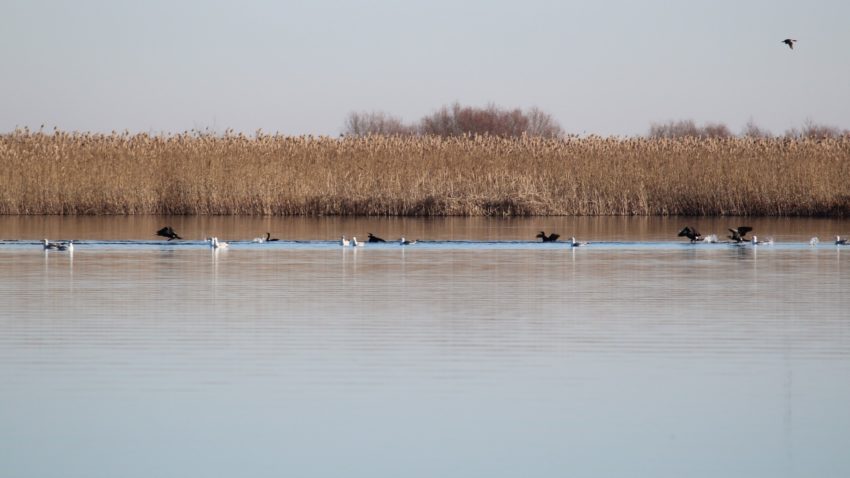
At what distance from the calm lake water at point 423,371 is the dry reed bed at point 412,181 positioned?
17.6m

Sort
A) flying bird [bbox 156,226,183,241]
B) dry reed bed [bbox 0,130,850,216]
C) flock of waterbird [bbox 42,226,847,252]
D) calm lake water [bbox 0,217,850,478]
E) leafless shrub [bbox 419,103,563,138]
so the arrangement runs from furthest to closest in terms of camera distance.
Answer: leafless shrub [bbox 419,103,563,138] → dry reed bed [bbox 0,130,850,216] → flying bird [bbox 156,226,183,241] → flock of waterbird [bbox 42,226,847,252] → calm lake water [bbox 0,217,850,478]

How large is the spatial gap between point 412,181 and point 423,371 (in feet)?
89.8

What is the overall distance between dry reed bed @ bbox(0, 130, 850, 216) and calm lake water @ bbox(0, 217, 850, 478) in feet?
57.8

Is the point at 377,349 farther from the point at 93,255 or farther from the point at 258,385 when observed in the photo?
the point at 93,255

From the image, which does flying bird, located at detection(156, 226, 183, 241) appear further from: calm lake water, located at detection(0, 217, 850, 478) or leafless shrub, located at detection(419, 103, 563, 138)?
leafless shrub, located at detection(419, 103, 563, 138)

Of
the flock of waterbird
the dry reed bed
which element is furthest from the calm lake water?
the dry reed bed

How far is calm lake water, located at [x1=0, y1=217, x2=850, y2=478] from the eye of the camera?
6.52m

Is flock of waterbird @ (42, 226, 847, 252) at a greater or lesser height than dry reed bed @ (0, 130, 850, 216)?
lesser

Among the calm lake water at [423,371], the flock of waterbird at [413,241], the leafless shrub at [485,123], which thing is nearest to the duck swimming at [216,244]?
the flock of waterbird at [413,241]

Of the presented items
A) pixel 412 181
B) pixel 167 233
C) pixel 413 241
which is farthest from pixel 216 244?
pixel 412 181

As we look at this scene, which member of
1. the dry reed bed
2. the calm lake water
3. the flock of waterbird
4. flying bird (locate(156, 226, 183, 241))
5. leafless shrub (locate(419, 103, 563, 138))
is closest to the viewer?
the calm lake water

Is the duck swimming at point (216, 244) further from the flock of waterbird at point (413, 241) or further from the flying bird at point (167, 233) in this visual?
the flying bird at point (167, 233)

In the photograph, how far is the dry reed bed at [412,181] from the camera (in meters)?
35.0

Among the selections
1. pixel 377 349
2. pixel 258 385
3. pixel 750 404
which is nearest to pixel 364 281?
pixel 377 349
